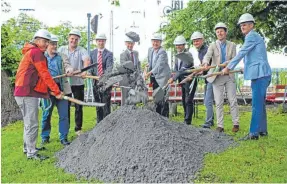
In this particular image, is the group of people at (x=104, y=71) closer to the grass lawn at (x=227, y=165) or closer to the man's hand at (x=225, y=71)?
the man's hand at (x=225, y=71)

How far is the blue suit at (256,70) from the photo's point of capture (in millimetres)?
7160

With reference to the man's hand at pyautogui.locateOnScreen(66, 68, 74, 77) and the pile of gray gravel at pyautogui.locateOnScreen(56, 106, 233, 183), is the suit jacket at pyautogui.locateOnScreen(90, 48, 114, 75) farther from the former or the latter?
the pile of gray gravel at pyautogui.locateOnScreen(56, 106, 233, 183)

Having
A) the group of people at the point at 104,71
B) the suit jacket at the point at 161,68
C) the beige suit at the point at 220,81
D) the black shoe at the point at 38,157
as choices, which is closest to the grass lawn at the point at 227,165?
the black shoe at the point at 38,157

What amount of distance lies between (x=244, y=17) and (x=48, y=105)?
11.7 ft

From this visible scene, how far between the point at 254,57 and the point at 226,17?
247 inches

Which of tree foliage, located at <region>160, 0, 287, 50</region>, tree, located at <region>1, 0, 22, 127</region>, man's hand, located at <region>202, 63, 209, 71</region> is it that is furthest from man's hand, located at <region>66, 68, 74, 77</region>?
tree foliage, located at <region>160, 0, 287, 50</region>

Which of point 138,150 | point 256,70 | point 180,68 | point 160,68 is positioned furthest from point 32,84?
point 256,70

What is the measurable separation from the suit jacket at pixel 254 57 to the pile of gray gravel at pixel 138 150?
1.22 metres

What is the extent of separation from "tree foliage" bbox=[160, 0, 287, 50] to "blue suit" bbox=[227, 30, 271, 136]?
6.07 meters

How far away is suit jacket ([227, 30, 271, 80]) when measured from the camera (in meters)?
7.15

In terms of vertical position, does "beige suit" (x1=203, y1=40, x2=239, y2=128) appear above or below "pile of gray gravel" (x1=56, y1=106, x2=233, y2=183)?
above

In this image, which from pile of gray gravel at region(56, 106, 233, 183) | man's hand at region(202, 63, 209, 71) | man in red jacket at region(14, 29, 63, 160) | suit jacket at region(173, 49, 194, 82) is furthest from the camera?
suit jacket at region(173, 49, 194, 82)

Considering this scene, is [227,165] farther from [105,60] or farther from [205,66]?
[105,60]

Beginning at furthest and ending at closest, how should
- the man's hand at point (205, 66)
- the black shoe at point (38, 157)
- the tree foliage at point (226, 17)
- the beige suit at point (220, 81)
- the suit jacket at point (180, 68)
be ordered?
the tree foliage at point (226, 17) < the suit jacket at point (180, 68) < the beige suit at point (220, 81) < the man's hand at point (205, 66) < the black shoe at point (38, 157)
